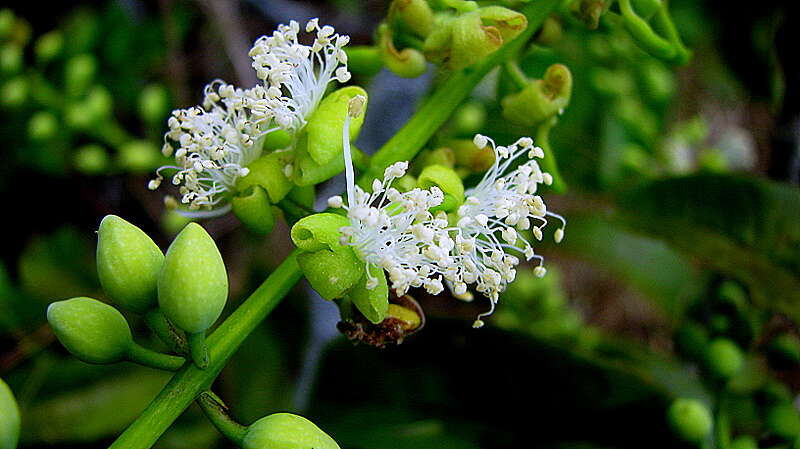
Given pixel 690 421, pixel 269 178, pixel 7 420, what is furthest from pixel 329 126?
pixel 690 421

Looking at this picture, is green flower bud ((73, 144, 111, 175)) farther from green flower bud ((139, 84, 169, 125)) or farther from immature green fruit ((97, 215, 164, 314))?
immature green fruit ((97, 215, 164, 314))

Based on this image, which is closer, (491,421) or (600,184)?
(491,421)

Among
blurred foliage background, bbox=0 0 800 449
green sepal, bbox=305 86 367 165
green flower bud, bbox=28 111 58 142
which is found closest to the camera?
green sepal, bbox=305 86 367 165

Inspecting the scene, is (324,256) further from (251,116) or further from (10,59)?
(10,59)

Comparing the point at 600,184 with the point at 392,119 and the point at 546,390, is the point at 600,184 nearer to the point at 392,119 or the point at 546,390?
the point at 392,119

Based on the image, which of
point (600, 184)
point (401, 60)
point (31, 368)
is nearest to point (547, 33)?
A: point (401, 60)

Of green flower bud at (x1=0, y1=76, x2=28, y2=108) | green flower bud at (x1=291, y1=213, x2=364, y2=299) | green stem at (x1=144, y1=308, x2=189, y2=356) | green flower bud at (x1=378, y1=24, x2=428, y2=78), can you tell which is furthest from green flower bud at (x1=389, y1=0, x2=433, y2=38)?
green flower bud at (x1=0, y1=76, x2=28, y2=108)
